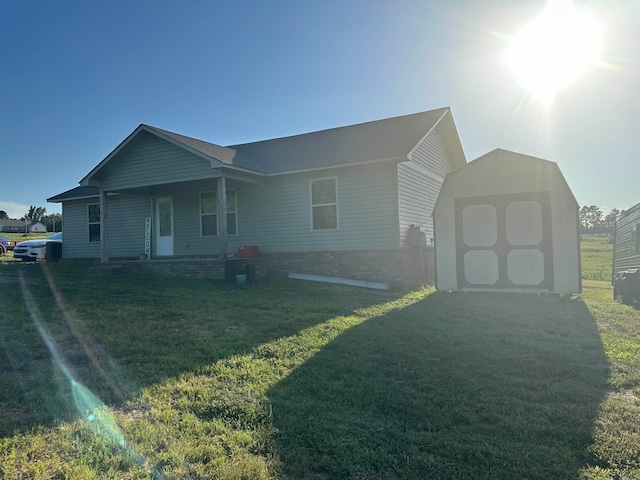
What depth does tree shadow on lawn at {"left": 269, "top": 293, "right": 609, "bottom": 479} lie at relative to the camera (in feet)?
8.83

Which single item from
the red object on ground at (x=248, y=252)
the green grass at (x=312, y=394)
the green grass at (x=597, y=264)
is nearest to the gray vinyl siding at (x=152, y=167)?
the red object on ground at (x=248, y=252)

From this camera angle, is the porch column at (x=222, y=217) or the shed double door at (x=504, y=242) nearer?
the shed double door at (x=504, y=242)

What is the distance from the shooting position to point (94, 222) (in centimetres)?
1680

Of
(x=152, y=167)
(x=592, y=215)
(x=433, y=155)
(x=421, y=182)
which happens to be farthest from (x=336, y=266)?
(x=592, y=215)

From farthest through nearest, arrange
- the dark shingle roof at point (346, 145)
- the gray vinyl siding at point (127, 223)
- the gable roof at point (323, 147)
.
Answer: the gray vinyl siding at point (127, 223) < the dark shingle roof at point (346, 145) < the gable roof at point (323, 147)

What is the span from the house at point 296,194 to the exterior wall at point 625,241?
507 cm

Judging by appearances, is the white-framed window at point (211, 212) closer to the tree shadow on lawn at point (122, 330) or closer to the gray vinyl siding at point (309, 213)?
the gray vinyl siding at point (309, 213)

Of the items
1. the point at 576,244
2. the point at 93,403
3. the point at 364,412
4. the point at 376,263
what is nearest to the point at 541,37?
the point at 576,244

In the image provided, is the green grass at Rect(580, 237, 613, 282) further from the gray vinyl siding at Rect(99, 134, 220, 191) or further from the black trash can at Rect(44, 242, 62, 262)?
the black trash can at Rect(44, 242, 62, 262)

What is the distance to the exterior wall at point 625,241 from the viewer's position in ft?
34.1

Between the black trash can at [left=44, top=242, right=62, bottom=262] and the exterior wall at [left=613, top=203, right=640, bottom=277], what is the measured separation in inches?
779

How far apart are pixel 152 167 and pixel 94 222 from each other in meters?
6.27

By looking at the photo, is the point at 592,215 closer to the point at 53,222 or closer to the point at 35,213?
the point at 53,222

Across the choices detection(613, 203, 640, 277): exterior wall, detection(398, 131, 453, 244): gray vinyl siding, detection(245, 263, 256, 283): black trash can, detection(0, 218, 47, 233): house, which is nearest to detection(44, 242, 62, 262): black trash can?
detection(245, 263, 256, 283): black trash can
